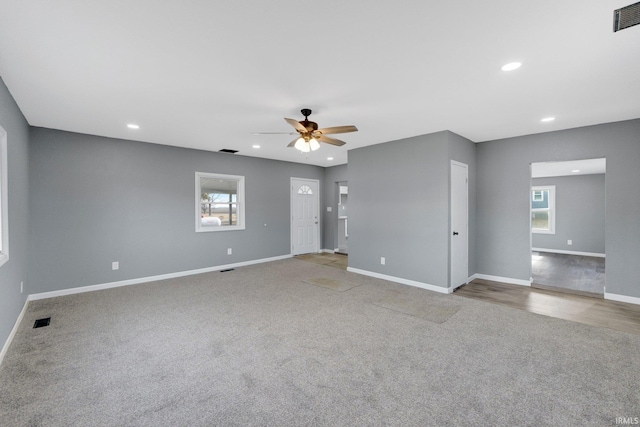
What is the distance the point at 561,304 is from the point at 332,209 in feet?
17.5

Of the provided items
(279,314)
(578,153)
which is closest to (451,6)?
(279,314)

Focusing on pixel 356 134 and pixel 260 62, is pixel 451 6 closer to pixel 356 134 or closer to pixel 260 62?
pixel 260 62

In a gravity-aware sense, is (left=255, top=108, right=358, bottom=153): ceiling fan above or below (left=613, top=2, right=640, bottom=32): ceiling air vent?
below

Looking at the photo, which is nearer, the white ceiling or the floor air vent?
the floor air vent

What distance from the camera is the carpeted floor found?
6.17ft

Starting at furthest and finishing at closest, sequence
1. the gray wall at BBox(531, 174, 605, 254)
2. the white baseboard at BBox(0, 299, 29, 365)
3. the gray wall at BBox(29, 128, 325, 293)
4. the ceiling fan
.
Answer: the gray wall at BBox(531, 174, 605, 254) → the gray wall at BBox(29, 128, 325, 293) → the ceiling fan → the white baseboard at BBox(0, 299, 29, 365)

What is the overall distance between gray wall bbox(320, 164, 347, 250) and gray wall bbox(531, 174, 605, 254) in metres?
6.31

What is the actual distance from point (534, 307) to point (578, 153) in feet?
8.04

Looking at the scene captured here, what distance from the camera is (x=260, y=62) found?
2.38 meters

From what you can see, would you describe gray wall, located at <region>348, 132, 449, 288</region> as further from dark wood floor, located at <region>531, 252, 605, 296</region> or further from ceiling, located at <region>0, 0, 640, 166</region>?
dark wood floor, located at <region>531, 252, 605, 296</region>

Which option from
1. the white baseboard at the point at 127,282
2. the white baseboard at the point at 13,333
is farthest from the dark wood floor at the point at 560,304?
the white baseboard at the point at 13,333

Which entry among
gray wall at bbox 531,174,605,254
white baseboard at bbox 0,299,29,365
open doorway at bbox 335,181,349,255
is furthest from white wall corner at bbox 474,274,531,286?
white baseboard at bbox 0,299,29,365

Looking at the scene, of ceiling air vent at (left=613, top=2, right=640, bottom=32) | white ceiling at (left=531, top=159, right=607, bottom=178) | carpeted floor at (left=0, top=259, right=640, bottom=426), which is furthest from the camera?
white ceiling at (left=531, top=159, right=607, bottom=178)

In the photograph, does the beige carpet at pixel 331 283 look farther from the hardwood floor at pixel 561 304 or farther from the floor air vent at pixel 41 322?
the floor air vent at pixel 41 322
